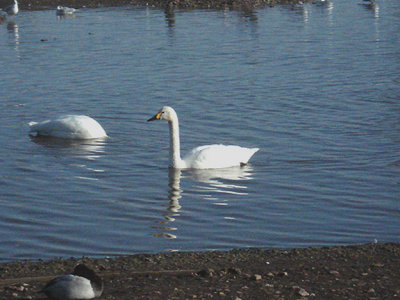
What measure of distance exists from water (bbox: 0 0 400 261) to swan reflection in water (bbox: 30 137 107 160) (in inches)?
2.2

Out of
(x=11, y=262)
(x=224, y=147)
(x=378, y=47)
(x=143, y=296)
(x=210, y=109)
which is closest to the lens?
(x=143, y=296)

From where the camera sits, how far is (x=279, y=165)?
12008 millimetres

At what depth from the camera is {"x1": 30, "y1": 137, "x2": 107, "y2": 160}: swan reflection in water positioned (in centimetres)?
1313

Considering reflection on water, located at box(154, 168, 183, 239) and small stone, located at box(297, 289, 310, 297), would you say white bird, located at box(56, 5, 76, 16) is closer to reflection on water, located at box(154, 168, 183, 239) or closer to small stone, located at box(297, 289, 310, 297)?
reflection on water, located at box(154, 168, 183, 239)

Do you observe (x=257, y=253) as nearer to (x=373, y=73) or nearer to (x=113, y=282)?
(x=113, y=282)

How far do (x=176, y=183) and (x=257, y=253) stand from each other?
3581 millimetres

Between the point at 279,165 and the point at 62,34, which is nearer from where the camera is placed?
the point at 279,165

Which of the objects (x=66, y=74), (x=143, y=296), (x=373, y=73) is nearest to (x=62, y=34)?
(x=66, y=74)

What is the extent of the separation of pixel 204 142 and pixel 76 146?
2111 mm

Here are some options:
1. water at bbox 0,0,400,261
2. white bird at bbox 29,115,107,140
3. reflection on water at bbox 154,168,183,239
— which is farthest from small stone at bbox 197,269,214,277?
white bird at bbox 29,115,107,140

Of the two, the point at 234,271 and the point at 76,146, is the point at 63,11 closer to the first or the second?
the point at 76,146

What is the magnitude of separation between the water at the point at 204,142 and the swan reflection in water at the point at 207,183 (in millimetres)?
28

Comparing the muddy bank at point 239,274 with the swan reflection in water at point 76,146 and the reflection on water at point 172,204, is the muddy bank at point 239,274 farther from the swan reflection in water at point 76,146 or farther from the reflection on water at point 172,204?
the swan reflection in water at point 76,146

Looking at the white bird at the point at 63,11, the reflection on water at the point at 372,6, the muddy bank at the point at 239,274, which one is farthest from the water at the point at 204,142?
the white bird at the point at 63,11
